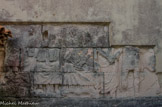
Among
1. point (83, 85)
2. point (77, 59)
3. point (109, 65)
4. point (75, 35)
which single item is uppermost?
point (75, 35)

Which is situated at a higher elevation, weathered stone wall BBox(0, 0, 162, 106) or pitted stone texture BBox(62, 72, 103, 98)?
weathered stone wall BBox(0, 0, 162, 106)

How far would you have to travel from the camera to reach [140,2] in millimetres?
5242

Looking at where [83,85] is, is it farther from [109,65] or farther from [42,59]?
[42,59]

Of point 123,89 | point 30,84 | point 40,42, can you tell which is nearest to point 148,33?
point 123,89

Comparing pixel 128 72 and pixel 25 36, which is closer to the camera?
pixel 128 72

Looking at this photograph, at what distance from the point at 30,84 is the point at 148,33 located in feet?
7.91

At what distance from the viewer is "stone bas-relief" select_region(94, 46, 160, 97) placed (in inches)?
199

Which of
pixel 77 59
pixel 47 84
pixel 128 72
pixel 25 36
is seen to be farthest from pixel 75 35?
pixel 128 72

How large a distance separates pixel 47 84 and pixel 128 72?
1524 mm

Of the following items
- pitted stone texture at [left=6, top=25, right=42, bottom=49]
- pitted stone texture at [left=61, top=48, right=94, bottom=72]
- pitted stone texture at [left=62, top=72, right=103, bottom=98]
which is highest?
pitted stone texture at [left=6, top=25, right=42, bottom=49]

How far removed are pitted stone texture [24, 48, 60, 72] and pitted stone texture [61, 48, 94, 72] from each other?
0.43 ft

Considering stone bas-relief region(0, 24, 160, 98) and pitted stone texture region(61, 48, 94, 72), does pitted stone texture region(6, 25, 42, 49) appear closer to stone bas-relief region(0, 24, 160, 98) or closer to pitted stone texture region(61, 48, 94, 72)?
stone bas-relief region(0, 24, 160, 98)

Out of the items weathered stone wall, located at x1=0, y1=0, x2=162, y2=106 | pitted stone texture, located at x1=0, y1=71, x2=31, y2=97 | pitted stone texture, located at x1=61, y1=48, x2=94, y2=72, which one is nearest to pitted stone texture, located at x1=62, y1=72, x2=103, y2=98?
weathered stone wall, located at x1=0, y1=0, x2=162, y2=106

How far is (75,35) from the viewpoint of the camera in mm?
5191
